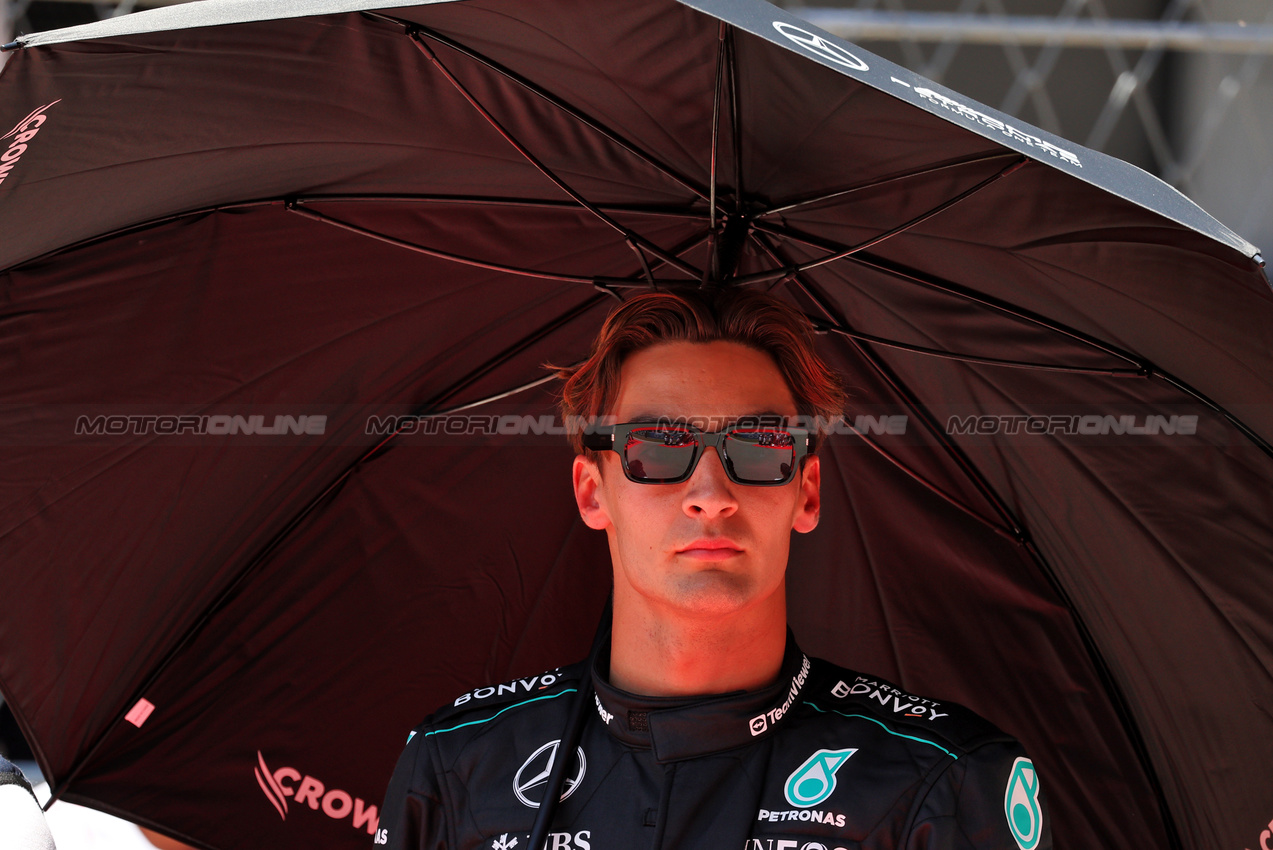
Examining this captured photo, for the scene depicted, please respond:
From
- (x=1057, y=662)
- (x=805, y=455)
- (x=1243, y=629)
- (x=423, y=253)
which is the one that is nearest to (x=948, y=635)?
(x=1057, y=662)

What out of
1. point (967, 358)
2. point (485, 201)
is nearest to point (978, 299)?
point (967, 358)

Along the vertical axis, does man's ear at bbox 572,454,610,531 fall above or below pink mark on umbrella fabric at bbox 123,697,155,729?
above

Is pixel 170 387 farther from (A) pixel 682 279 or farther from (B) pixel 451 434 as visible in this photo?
(A) pixel 682 279

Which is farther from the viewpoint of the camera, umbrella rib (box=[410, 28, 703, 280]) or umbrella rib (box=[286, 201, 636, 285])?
umbrella rib (box=[286, 201, 636, 285])

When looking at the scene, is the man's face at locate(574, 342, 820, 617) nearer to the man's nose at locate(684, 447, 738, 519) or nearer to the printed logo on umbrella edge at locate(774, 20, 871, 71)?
the man's nose at locate(684, 447, 738, 519)

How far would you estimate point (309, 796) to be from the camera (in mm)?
2068

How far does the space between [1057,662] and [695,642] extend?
0.74 meters

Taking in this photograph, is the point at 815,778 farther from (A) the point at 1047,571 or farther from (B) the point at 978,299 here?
(B) the point at 978,299

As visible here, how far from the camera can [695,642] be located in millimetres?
1646

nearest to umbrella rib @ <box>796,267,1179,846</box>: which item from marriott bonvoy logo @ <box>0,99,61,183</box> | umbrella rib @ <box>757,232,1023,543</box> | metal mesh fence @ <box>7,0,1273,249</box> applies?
umbrella rib @ <box>757,232,1023,543</box>

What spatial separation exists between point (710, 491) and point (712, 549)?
0.26 ft

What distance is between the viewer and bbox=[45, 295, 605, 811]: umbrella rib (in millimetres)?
1970

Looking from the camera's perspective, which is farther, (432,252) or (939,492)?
(939,492)

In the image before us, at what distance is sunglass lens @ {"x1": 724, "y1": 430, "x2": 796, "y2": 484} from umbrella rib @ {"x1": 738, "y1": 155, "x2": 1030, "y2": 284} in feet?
0.94
